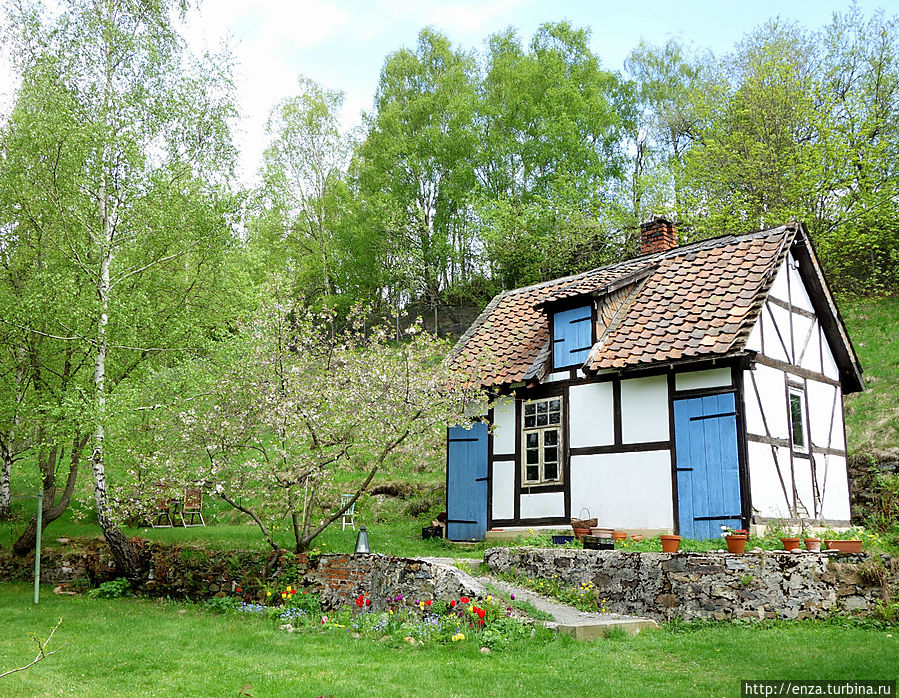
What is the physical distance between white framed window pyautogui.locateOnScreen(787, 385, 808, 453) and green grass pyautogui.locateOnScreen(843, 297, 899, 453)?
390cm

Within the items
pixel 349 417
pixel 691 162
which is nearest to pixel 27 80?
pixel 349 417

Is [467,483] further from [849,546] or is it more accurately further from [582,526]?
[849,546]

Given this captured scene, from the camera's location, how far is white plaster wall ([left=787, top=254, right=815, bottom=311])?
1487cm

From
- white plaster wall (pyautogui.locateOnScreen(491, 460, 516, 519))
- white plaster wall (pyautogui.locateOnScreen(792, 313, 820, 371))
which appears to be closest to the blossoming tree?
white plaster wall (pyautogui.locateOnScreen(491, 460, 516, 519))

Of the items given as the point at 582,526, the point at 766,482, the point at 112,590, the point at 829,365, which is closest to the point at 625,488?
the point at 582,526

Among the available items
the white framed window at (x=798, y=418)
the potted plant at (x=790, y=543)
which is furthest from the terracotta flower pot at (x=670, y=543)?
the white framed window at (x=798, y=418)

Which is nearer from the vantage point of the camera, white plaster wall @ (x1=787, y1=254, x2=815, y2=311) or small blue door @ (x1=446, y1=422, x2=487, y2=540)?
white plaster wall @ (x1=787, y1=254, x2=815, y2=311)

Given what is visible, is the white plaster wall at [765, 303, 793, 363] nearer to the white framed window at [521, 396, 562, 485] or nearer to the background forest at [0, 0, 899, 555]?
the white framed window at [521, 396, 562, 485]

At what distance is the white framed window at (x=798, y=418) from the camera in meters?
13.8

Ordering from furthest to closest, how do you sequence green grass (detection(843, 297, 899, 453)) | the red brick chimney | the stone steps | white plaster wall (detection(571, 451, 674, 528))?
green grass (detection(843, 297, 899, 453)) → the red brick chimney → white plaster wall (detection(571, 451, 674, 528)) → the stone steps

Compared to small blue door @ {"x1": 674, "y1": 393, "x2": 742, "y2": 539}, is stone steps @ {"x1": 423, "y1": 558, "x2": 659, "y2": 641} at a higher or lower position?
lower

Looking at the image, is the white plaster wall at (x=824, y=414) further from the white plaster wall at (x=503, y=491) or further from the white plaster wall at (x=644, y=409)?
the white plaster wall at (x=503, y=491)

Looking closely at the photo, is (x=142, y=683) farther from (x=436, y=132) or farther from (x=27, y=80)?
(x=436, y=132)

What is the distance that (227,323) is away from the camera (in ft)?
48.1
